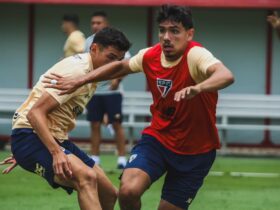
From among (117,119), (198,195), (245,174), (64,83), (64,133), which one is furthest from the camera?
(117,119)

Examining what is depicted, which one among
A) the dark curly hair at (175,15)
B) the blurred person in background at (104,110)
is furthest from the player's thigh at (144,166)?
the blurred person in background at (104,110)

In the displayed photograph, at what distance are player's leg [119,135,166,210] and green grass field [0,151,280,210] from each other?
8.27 feet

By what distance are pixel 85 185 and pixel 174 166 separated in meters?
0.86

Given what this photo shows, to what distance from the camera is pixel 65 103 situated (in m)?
8.74

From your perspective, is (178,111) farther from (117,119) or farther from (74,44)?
(74,44)

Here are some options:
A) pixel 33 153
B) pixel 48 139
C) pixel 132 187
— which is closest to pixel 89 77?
pixel 48 139

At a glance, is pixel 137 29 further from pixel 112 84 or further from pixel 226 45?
pixel 112 84

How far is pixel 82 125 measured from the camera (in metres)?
18.7

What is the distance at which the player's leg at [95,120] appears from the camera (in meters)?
14.8

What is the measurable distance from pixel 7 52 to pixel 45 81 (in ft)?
36.5

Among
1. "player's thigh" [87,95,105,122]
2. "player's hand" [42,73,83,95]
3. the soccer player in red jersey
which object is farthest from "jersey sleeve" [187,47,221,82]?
"player's thigh" [87,95,105,122]

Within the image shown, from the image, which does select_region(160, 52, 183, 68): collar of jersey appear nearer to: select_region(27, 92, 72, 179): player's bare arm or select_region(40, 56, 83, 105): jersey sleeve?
select_region(40, 56, 83, 105): jersey sleeve

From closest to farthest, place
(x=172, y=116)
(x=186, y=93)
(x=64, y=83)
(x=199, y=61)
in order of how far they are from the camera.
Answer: (x=186, y=93) → (x=199, y=61) → (x=64, y=83) → (x=172, y=116)

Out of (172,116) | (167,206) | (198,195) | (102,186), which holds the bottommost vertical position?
(198,195)
